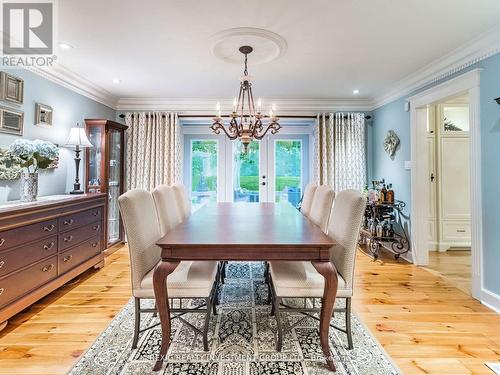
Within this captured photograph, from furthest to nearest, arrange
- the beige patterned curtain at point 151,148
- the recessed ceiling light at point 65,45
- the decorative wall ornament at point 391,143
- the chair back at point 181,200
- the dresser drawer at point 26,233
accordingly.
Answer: the beige patterned curtain at point 151,148 < the decorative wall ornament at point 391,143 < the chair back at point 181,200 < the recessed ceiling light at point 65,45 < the dresser drawer at point 26,233

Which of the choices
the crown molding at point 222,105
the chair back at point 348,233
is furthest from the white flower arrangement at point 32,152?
the chair back at point 348,233

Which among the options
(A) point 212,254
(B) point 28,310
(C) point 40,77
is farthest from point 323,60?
(B) point 28,310

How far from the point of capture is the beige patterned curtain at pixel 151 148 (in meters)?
4.61

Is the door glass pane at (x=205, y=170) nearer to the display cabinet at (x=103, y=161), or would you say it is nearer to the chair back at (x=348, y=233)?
the display cabinet at (x=103, y=161)

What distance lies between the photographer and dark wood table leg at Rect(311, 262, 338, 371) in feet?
5.27

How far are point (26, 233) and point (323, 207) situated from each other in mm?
2468

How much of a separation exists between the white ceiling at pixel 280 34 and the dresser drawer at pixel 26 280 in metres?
2.08

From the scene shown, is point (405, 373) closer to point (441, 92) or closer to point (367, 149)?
point (441, 92)

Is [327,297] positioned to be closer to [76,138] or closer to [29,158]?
[29,158]

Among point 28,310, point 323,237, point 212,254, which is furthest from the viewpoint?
point 28,310

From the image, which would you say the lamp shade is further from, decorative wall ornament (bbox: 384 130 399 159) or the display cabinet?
decorative wall ornament (bbox: 384 130 399 159)

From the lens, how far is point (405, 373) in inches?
63.4

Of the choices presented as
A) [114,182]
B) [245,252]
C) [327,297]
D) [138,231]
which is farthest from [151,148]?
[327,297]

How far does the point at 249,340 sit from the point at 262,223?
852 millimetres
